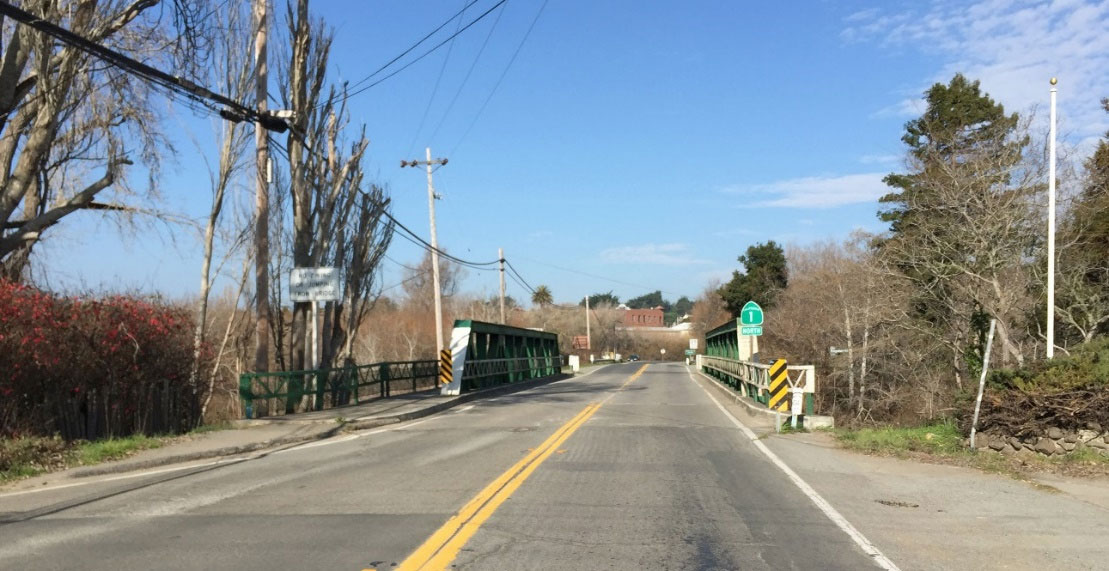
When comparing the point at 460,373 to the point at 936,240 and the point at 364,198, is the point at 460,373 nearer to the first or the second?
the point at 364,198

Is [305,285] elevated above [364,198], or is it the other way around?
[364,198]

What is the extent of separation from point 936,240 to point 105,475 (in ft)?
69.8

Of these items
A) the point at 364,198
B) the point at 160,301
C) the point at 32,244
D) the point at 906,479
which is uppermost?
the point at 364,198

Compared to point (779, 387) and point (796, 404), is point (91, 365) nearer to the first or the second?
point (779, 387)

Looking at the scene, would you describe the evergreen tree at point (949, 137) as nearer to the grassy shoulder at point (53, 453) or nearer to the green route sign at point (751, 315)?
the green route sign at point (751, 315)

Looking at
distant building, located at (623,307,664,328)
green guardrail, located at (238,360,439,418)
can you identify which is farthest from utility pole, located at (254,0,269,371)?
distant building, located at (623,307,664,328)

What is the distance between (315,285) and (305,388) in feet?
8.39

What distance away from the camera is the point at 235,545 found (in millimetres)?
6621

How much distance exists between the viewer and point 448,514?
784 cm

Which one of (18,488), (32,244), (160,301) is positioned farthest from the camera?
(32,244)

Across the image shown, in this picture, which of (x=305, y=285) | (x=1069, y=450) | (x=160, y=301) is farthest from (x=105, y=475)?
(x=1069, y=450)

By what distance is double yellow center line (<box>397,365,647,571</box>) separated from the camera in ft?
20.0

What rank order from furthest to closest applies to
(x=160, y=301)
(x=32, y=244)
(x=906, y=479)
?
(x=32, y=244) < (x=160, y=301) < (x=906, y=479)

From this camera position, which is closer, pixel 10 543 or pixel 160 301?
pixel 10 543
